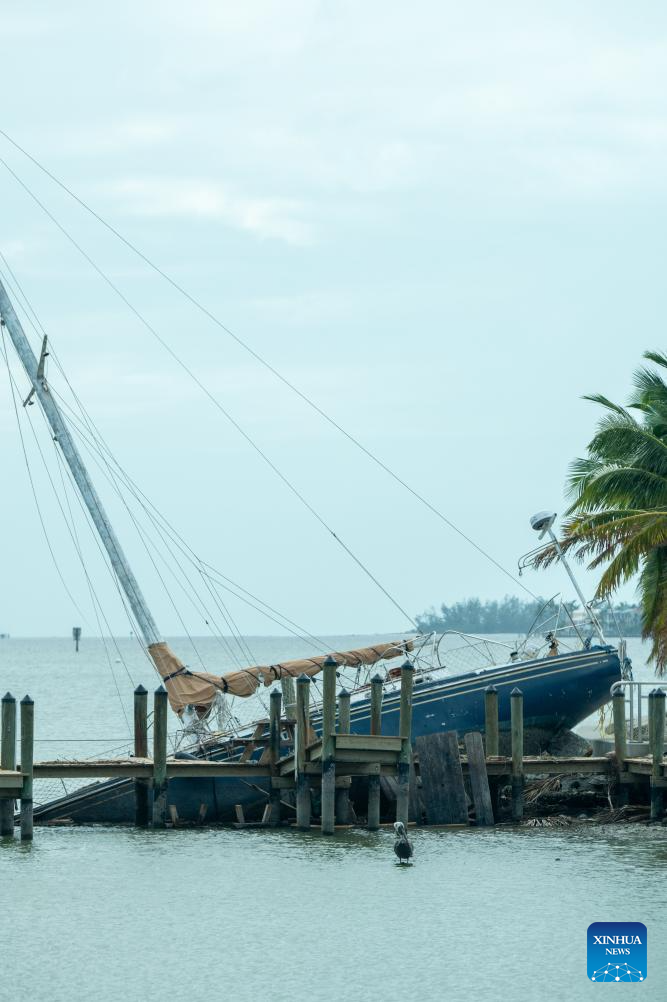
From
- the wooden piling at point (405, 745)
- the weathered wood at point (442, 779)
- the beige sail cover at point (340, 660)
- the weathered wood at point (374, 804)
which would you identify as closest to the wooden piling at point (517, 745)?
the weathered wood at point (442, 779)

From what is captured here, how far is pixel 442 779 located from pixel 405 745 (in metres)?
1.49

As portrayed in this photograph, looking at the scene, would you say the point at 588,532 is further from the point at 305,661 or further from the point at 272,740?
the point at 272,740

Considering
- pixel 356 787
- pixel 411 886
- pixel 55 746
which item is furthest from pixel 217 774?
pixel 55 746

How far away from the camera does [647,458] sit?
3731 centimetres

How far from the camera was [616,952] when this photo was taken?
65.7ft

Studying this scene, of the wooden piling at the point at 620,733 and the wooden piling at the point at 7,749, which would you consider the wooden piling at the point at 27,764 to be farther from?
the wooden piling at the point at 620,733

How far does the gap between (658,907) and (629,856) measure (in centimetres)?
356

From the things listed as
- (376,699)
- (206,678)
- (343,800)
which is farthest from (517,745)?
(206,678)

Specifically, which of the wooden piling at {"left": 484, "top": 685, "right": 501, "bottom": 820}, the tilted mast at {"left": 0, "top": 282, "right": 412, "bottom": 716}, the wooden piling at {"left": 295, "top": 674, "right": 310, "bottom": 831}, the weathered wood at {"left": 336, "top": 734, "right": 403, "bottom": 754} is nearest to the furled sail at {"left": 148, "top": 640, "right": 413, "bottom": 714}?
the tilted mast at {"left": 0, "top": 282, "right": 412, "bottom": 716}

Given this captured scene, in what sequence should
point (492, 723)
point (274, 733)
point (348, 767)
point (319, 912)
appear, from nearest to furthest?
point (319, 912), point (348, 767), point (274, 733), point (492, 723)

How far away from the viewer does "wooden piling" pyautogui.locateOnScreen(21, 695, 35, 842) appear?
26328 millimetres

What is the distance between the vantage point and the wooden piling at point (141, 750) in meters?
28.5

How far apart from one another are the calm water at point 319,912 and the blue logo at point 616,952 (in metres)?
0.19

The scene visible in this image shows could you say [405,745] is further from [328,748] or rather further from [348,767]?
[328,748]
